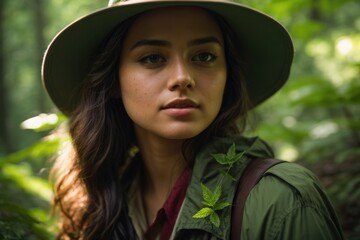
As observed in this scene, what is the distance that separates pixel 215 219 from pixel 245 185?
0.24 meters

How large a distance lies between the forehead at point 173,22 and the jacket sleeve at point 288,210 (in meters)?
0.92

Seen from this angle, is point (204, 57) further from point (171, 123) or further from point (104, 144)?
point (104, 144)

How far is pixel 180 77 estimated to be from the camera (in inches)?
89.4

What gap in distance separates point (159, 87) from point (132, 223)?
963 millimetres

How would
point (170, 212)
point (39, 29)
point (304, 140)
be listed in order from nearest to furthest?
point (170, 212) → point (304, 140) → point (39, 29)

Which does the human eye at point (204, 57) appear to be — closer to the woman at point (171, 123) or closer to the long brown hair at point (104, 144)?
the woman at point (171, 123)

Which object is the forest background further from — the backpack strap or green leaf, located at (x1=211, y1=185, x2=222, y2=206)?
green leaf, located at (x1=211, y1=185, x2=222, y2=206)

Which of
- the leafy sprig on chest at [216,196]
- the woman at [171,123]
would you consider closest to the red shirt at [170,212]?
the woman at [171,123]

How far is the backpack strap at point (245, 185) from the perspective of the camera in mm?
2025

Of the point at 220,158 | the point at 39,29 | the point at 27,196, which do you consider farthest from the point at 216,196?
the point at 39,29

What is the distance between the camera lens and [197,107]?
2367mm

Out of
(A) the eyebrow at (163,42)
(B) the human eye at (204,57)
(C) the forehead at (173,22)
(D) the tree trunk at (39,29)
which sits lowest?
(B) the human eye at (204,57)

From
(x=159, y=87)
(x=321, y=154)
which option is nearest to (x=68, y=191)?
(x=159, y=87)

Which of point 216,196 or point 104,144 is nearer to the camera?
point 216,196
